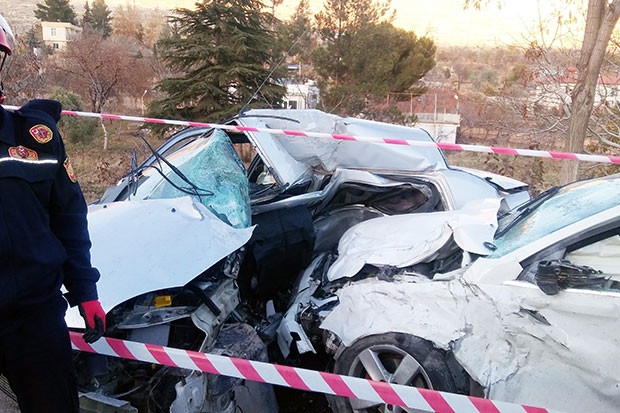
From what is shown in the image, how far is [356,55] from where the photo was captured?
19.5 meters

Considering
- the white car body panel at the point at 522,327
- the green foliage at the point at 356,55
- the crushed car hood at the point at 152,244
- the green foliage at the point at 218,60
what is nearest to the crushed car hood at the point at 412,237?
the white car body panel at the point at 522,327

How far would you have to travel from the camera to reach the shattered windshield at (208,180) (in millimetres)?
3275

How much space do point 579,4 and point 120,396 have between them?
977cm

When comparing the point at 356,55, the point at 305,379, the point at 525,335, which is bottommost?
the point at 305,379

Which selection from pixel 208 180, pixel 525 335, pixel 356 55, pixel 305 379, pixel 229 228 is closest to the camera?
pixel 305 379

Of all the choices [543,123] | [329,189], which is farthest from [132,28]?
[329,189]

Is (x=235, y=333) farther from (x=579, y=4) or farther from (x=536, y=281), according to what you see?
(x=579, y=4)

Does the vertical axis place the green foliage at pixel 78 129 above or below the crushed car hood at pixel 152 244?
below

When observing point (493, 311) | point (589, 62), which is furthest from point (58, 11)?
point (493, 311)

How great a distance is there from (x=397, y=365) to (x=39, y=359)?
168 centimetres

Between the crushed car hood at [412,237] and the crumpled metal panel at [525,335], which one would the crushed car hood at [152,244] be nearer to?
the crushed car hood at [412,237]

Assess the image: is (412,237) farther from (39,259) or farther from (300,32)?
(300,32)

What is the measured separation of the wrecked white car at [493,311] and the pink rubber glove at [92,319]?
4.16 ft

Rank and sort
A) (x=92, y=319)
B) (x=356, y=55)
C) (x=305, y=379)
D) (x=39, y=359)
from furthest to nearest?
(x=356, y=55) < (x=305, y=379) < (x=92, y=319) < (x=39, y=359)
